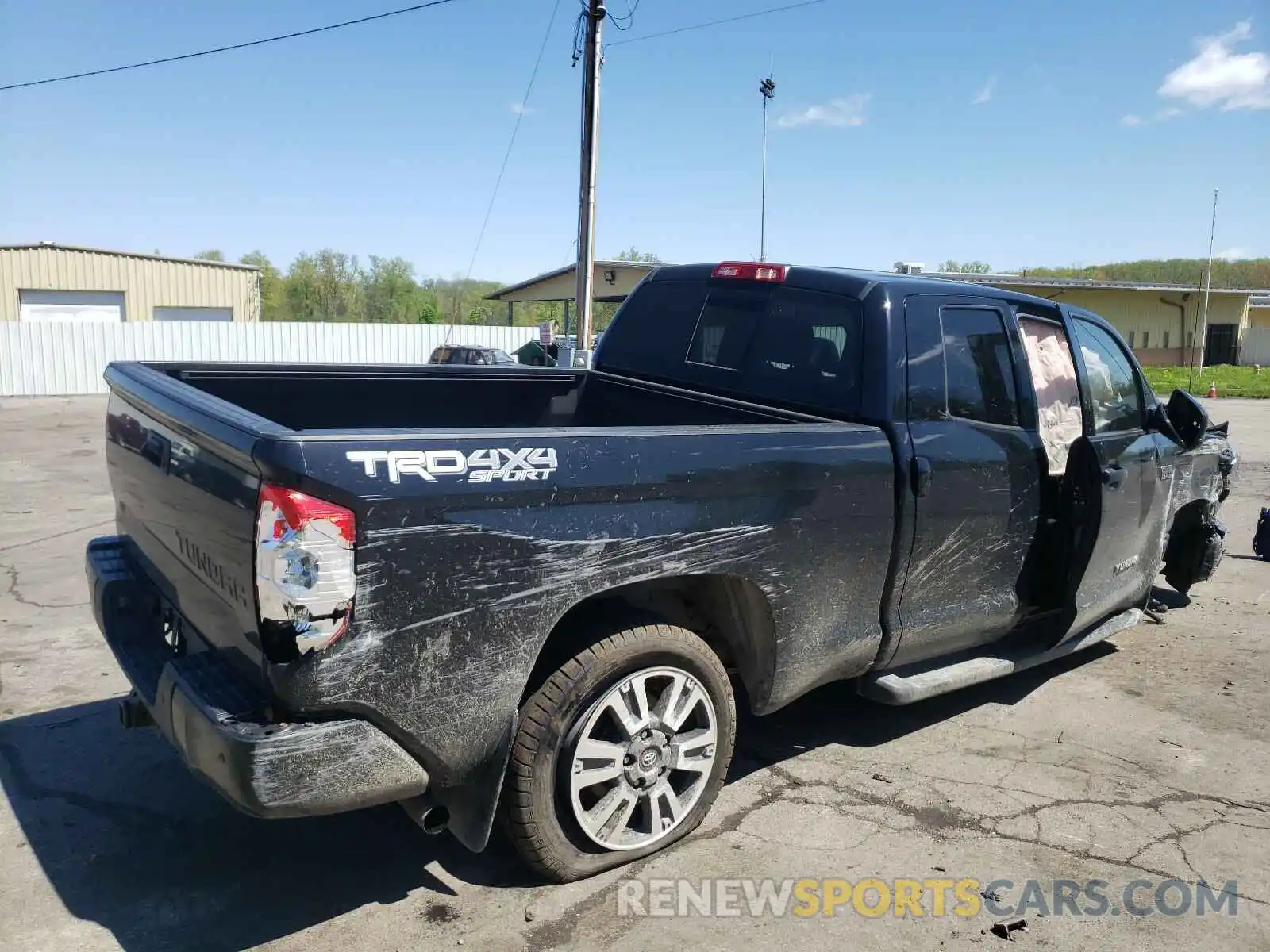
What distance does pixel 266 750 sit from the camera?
8.39 ft

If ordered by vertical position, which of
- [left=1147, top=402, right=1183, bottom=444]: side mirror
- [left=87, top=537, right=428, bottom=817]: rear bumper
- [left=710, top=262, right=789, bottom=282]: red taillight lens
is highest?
[left=710, top=262, right=789, bottom=282]: red taillight lens

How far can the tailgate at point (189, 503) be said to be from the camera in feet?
8.84

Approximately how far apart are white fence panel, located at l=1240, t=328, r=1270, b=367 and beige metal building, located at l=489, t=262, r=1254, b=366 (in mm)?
382

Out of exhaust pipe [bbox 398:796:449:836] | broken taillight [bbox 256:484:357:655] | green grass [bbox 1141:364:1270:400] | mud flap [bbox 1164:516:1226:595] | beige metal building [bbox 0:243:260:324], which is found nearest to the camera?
broken taillight [bbox 256:484:357:655]

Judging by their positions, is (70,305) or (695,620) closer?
(695,620)

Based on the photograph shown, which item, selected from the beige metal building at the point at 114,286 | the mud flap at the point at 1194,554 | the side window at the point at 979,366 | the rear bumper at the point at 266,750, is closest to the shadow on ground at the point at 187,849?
the rear bumper at the point at 266,750

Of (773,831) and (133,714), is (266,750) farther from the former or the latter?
(773,831)

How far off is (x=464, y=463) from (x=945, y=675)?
8.34 feet

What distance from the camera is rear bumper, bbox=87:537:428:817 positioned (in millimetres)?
2578

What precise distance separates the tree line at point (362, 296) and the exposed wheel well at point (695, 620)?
193 feet

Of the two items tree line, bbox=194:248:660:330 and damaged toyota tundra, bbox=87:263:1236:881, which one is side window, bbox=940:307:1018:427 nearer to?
damaged toyota tundra, bbox=87:263:1236:881

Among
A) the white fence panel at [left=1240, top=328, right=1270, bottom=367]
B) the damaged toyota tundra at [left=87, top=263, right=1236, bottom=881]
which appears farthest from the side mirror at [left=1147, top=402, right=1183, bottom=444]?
the white fence panel at [left=1240, top=328, right=1270, bottom=367]

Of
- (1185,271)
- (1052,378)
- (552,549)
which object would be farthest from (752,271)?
(1185,271)

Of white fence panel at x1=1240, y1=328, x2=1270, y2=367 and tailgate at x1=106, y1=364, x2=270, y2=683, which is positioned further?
white fence panel at x1=1240, y1=328, x2=1270, y2=367
